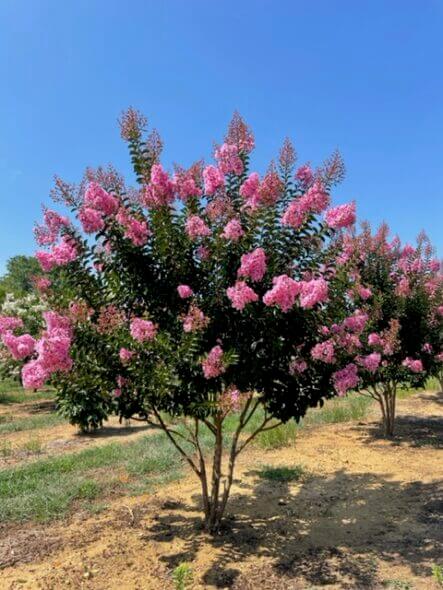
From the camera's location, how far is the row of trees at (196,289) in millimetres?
3672

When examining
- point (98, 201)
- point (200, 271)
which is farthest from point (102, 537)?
point (98, 201)

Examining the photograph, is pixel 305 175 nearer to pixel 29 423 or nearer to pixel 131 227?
pixel 131 227

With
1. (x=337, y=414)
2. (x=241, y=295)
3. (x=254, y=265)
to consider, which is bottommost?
(x=337, y=414)

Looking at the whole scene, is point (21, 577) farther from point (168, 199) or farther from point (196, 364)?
point (168, 199)

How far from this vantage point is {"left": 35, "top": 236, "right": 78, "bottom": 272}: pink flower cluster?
13.2ft

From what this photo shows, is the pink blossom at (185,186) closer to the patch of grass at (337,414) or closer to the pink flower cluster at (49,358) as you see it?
the pink flower cluster at (49,358)

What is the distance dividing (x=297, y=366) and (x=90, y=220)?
2.11 m

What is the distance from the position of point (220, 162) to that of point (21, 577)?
3.74 m

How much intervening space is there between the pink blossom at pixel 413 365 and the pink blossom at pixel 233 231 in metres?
5.27

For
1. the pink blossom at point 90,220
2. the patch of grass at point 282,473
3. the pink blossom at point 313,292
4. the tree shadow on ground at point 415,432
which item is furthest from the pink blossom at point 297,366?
the tree shadow on ground at point 415,432

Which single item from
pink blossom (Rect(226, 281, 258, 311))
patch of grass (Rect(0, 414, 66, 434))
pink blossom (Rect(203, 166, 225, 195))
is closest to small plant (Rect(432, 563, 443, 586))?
pink blossom (Rect(226, 281, 258, 311))

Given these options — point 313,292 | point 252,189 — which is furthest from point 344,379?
point 252,189

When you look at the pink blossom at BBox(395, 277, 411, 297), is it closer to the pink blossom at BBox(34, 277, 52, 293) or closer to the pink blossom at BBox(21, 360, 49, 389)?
the pink blossom at BBox(34, 277, 52, 293)

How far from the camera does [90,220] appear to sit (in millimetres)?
3848
